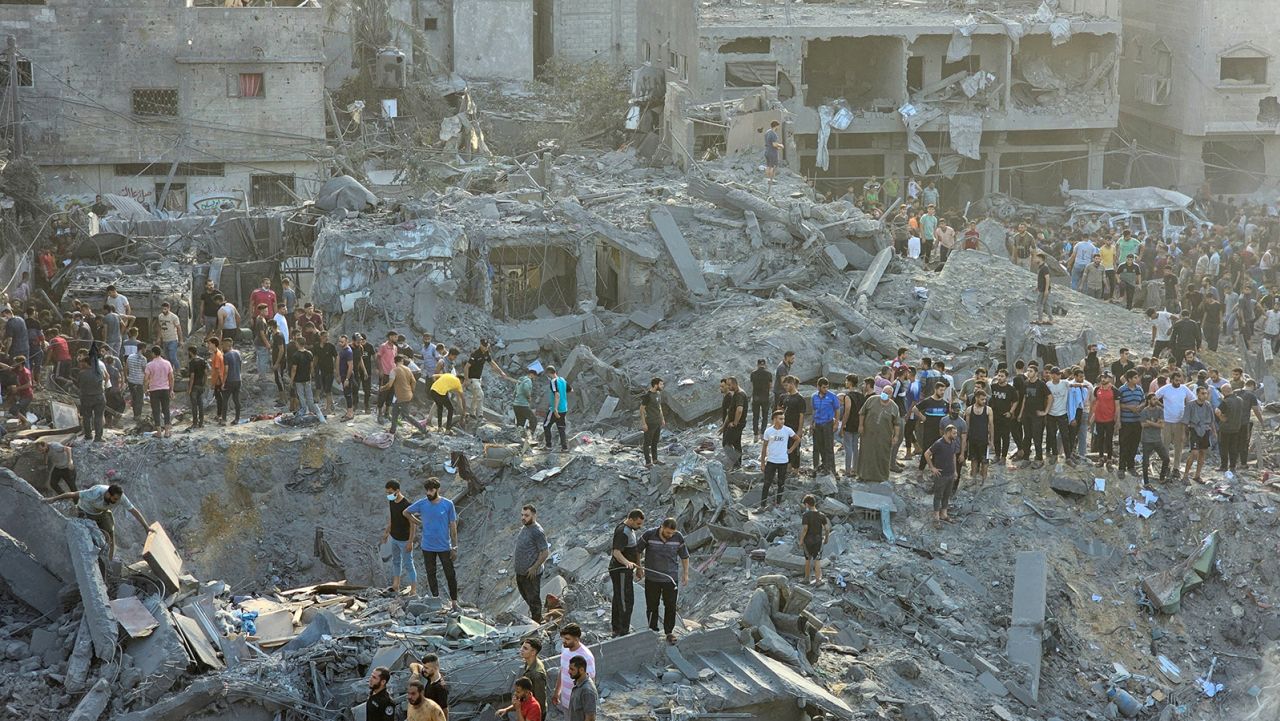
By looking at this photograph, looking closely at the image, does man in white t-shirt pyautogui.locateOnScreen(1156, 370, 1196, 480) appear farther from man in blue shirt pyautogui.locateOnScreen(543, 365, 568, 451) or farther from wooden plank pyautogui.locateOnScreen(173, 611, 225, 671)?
wooden plank pyautogui.locateOnScreen(173, 611, 225, 671)

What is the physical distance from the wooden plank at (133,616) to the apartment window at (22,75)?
20722mm

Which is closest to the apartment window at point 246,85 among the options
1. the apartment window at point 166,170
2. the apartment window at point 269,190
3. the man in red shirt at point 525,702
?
the apartment window at point 166,170

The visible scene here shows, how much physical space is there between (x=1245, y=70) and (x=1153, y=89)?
2267 millimetres

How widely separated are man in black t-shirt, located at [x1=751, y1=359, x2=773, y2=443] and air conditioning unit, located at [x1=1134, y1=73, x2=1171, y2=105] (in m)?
24.8

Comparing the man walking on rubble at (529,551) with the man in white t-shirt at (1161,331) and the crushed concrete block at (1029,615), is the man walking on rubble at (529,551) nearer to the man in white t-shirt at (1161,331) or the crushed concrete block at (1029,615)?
the crushed concrete block at (1029,615)

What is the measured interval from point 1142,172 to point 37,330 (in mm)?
29308

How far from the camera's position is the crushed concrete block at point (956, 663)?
53.4 feet

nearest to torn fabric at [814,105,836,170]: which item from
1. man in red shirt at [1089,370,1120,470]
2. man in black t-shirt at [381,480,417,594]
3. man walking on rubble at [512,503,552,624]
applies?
man in red shirt at [1089,370,1120,470]

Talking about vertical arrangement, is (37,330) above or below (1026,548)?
above

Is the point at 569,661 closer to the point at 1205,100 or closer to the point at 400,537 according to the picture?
the point at 400,537

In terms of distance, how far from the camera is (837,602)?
16406 millimetres

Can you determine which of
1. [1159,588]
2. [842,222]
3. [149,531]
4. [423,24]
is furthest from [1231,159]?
[149,531]

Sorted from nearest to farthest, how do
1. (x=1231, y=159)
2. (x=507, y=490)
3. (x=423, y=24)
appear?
(x=507, y=490), (x=1231, y=159), (x=423, y=24)

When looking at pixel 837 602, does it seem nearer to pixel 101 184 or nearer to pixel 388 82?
pixel 101 184
